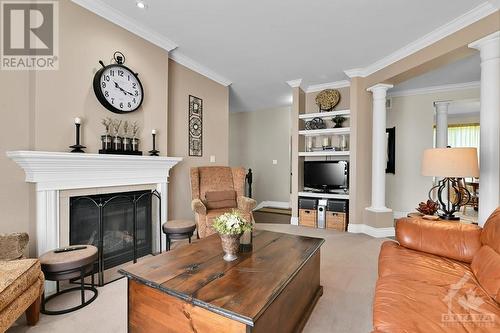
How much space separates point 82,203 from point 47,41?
150cm

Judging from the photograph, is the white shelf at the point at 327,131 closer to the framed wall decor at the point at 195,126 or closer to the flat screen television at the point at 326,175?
the flat screen television at the point at 326,175

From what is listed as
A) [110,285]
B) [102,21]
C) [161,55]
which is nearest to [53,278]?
[110,285]

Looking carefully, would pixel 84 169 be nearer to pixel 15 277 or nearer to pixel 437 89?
pixel 15 277

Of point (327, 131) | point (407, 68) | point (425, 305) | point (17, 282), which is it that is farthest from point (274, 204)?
point (17, 282)

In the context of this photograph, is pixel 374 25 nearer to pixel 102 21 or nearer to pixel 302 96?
pixel 302 96

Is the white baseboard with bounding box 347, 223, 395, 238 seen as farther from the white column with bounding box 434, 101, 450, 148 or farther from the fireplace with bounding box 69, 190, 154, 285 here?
the fireplace with bounding box 69, 190, 154, 285

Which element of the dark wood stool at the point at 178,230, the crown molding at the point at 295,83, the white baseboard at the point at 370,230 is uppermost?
the crown molding at the point at 295,83

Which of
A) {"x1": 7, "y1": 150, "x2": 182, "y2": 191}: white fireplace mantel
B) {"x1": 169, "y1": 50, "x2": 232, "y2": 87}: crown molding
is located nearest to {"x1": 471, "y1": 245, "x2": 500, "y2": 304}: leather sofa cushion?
{"x1": 7, "y1": 150, "x2": 182, "y2": 191}: white fireplace mantel

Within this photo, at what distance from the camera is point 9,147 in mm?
1920

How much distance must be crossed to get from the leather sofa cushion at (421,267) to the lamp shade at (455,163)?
827 mm

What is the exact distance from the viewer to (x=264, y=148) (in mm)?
6582

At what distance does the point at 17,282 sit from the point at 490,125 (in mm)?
4087

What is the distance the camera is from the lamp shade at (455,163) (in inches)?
84.4

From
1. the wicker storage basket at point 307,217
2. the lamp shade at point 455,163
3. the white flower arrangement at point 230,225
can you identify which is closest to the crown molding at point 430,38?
the lamp shade at point 455,163
